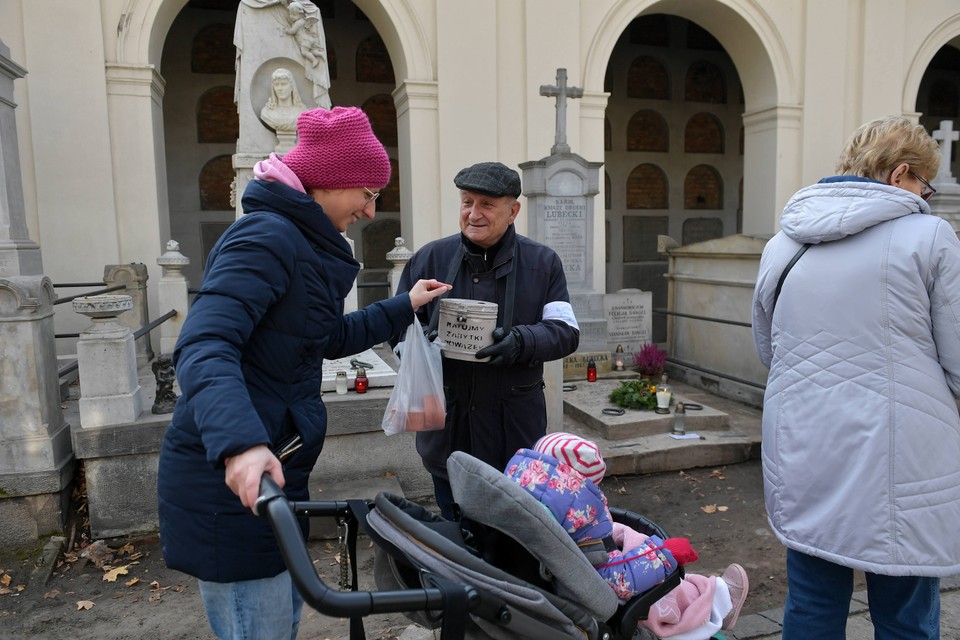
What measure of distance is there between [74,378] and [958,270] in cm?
675

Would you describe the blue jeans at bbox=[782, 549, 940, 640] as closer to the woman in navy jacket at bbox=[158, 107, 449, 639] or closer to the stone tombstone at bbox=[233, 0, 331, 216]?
the woman in navy jacket at bbox=[158, 107, 449, 639]

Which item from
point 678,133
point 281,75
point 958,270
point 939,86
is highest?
point 939,86

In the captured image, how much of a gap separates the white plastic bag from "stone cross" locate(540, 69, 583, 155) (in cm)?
590

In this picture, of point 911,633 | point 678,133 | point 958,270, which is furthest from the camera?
point 678,133

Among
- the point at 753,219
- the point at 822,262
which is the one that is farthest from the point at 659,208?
the point at 822,262

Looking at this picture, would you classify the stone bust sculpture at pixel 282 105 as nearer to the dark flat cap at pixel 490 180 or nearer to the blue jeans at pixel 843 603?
the dark flat cap at pixel 490 180

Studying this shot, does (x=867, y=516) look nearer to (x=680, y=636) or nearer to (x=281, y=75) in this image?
(x=680, y=636)

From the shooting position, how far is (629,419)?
592 cm

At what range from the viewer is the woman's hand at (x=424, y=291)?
231cm

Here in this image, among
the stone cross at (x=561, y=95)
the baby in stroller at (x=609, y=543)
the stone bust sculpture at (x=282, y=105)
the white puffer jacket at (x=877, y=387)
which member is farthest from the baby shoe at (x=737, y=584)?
the stone cross at (x=561, y=95)

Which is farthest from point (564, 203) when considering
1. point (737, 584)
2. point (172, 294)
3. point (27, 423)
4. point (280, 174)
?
point (280, 174)

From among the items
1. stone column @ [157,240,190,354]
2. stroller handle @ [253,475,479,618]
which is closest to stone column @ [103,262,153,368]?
stone column @ [157,240,190,354]

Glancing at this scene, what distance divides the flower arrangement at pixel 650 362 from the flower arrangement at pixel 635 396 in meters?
1.60

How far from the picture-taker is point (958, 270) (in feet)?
5.98
